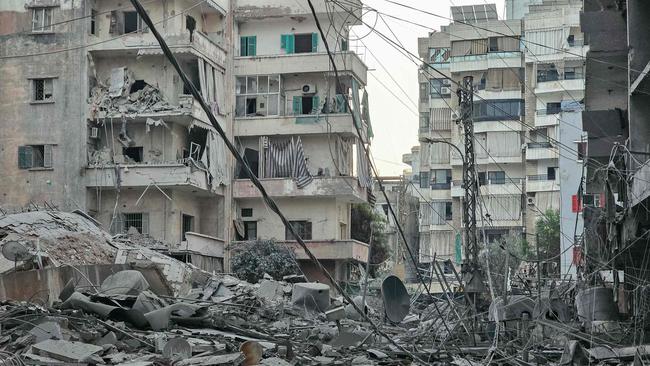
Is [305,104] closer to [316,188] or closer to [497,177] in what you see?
[316,188]

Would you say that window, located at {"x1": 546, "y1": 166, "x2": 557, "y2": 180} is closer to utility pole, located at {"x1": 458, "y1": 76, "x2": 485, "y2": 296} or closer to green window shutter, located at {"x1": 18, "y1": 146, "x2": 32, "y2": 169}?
green window shutter, located at {"x1": 18, "y1": 146, "x2": 32, "y2": 169}

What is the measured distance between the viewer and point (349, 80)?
47844 millimetres

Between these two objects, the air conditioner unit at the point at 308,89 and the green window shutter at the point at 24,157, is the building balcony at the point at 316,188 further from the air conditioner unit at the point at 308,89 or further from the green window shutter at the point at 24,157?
the green window shutter at the point at 24,157

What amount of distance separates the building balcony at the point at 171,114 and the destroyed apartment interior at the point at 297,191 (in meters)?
0.12

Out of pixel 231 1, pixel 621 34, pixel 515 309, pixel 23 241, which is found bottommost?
pixel 515 309

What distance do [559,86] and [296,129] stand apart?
878 inches

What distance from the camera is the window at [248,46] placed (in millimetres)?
49156

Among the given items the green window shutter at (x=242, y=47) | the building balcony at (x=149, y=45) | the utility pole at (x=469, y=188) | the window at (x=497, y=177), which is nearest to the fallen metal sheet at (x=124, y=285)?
the utility pole at (x=469, y=188)

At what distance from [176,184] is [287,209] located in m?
6.22

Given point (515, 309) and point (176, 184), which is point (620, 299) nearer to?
point (515, 309)

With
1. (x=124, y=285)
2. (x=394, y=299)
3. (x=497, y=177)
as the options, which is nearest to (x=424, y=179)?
(x=497, y=177)

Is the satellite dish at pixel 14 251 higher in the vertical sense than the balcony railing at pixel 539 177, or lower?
lower

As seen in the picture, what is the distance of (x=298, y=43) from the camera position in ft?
159

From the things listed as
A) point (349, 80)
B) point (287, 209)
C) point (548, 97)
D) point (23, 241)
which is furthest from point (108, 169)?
point (548, 97)
